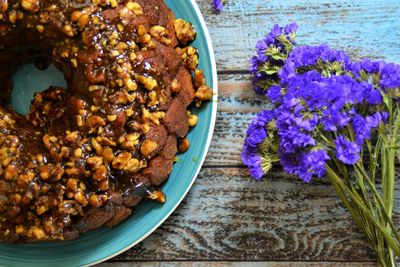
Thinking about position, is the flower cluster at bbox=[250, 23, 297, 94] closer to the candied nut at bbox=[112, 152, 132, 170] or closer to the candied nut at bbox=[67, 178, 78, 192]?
the candied nut at bbox=[112, 152, 132, 170]

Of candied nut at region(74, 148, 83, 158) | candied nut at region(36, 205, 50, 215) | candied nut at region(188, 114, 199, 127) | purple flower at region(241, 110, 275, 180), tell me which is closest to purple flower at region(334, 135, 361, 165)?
purple flower at region(241, 110, 275, 180)

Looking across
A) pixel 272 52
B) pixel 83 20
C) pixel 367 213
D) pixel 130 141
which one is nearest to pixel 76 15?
pixel 83 20

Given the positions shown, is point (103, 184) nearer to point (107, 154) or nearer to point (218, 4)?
point (107, 154)

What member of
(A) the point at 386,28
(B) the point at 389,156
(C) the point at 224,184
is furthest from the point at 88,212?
(A) the point at 386,28

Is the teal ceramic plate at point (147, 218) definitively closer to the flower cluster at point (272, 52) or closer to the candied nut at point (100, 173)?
the flower cluster at point (272, 52)

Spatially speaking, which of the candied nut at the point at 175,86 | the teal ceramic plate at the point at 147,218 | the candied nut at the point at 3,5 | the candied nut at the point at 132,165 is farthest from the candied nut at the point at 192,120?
the candied nut at the point at 3,5

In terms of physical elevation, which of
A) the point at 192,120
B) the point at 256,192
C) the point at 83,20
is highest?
the point at 83,20

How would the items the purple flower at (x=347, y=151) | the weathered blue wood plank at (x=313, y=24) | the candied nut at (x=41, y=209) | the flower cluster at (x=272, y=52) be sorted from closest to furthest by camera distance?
1. the purple flower at (x=347, y=151)
2. the candied nut at (x=41, y=209)
3. the flower cluster at (x=272, y=52)
4. the weathered blue wood plank at (x=313, y=24)
